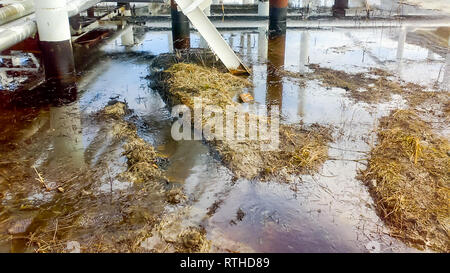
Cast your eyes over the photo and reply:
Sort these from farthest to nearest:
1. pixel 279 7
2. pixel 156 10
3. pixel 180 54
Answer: pixel 156 10 → pixel 279 7 → pixel 180 54

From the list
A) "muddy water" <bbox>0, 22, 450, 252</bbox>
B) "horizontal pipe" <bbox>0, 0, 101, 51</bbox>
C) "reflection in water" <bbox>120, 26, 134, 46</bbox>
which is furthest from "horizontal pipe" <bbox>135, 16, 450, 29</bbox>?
"horizontal pipe" <bbox>0, 0, 101, 51</bbox>

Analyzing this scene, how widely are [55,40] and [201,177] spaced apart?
565cm

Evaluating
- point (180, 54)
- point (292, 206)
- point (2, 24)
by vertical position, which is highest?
Result: point (2, 24)

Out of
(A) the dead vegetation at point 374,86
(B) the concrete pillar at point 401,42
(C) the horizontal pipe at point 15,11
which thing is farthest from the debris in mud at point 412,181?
(C) the horizontal pipe at point 15,11

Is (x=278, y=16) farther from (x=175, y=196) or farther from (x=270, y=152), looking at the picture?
(x=175, y=196)

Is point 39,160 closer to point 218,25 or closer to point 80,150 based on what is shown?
point 80,150

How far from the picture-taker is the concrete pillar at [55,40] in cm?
907

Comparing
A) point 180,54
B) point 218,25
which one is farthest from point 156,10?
point 180,54

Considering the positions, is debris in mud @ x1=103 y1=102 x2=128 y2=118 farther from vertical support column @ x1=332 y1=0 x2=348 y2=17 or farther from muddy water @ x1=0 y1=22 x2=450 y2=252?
vertical support column @ x1=332 y1=0 x2=348 y2=17

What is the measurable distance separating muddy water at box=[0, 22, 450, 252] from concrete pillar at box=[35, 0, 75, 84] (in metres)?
0.47

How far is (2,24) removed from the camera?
9703 mm

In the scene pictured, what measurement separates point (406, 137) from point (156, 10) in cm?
1548

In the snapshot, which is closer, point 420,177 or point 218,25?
point 420,177

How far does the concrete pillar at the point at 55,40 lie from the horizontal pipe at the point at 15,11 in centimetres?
127
